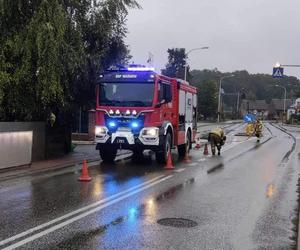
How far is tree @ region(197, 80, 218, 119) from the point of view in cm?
10462

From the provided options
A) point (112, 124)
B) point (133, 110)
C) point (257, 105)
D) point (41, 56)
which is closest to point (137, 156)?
point (112, 124)

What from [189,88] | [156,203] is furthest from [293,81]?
[156,203]

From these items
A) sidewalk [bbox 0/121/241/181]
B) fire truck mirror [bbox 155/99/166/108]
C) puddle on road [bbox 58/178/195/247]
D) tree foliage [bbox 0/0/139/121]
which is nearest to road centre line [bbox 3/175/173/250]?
puddle on road [bbox 58/178/195/247]

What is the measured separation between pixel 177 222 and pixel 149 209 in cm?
114

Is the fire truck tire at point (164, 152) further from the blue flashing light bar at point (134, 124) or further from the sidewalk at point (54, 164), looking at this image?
the sidewalk at point (54, 164)

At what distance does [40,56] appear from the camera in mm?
15805

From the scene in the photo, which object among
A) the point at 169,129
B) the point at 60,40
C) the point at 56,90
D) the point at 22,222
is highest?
the point at 60,40

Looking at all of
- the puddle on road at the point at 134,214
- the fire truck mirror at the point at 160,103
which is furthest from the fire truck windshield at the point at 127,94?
the puddle on road at the point at 134,214

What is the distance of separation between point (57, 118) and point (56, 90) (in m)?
3.71

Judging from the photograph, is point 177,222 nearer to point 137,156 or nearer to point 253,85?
point 137,156

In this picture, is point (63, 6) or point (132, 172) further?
point (63, 6)

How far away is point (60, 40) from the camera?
16234 millimetres

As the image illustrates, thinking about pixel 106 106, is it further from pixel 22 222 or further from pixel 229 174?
pixel 22 222

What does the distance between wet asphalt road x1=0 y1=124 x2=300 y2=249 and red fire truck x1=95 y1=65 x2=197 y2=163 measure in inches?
52.5
